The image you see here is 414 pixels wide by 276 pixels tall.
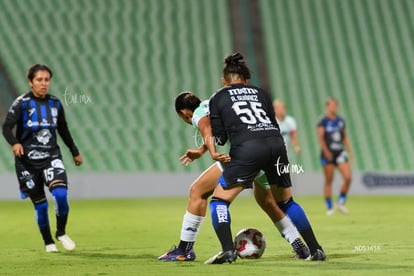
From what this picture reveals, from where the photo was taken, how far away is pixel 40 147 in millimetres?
9133

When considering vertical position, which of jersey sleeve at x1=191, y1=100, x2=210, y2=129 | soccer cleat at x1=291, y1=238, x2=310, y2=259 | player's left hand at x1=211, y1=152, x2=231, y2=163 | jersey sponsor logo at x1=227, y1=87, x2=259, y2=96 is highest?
jersey sponsor logo at x1=227, y1=87, x2=259, y2=96

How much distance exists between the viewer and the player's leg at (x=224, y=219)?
7.41 meters

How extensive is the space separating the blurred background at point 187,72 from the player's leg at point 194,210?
12.8m

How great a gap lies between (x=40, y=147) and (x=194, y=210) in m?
2.14

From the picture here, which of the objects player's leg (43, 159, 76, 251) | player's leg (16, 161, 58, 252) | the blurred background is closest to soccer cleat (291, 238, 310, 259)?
player's leg (43, 159, 76, 251)

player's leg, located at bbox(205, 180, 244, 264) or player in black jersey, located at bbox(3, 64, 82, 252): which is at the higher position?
player in black jersey, located at bbox(3, 64, 82, 252)

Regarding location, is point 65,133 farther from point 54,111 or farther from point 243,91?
point 243,91

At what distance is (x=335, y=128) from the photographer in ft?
52.5

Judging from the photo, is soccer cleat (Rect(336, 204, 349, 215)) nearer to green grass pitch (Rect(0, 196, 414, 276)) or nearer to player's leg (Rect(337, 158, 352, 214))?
player's leg (Rect(337, 158, 352, 214))

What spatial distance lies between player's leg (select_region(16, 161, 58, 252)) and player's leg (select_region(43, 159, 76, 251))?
0.12m

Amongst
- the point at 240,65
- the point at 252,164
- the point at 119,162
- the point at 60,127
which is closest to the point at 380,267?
the point at 252,164

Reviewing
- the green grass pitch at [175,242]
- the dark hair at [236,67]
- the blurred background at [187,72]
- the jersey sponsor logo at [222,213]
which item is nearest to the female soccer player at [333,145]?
the green grass pitch at [175,242]

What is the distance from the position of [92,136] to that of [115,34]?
4289mm

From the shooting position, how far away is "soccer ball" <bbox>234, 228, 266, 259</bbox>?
26.6ft
